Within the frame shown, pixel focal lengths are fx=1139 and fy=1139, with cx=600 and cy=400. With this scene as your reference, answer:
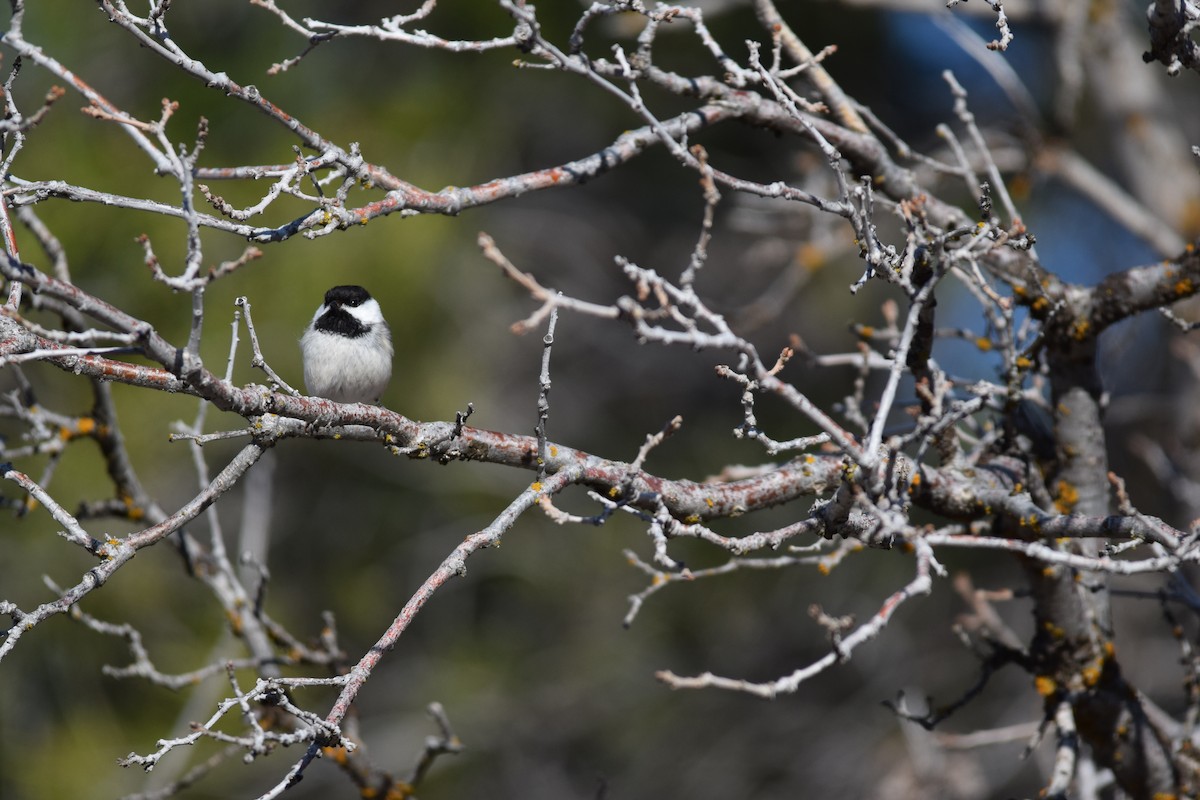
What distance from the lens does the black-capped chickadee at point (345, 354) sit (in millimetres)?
3916

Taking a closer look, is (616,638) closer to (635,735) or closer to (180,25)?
(635,735)

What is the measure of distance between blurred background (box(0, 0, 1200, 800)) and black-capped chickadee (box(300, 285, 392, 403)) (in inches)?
65.5

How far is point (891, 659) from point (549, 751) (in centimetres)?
230

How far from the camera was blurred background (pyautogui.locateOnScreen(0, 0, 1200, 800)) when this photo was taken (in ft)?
19.4

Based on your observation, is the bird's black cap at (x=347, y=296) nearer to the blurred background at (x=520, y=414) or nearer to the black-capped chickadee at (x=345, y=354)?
the black-capped chickadee at (x=345, y=354)

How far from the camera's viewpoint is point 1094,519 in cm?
229

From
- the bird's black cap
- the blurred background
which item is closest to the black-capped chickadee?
the bird's black cap

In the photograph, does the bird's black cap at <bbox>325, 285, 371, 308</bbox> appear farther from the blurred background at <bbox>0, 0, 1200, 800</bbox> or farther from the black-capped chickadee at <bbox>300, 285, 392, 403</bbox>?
the blurred background at <bbox>0, 0, 1200, 800</bbox>

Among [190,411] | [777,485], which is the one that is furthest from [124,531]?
[777,485]

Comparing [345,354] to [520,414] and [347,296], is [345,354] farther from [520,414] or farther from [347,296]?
[520,414]

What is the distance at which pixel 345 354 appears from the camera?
3916mm

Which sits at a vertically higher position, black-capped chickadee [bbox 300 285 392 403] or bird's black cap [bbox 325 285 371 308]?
bird's black cap [bbox 325 285 371 308]

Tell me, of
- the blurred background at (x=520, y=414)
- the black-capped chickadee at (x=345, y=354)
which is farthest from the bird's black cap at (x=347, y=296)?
the blurred background at (x=520, y=414)

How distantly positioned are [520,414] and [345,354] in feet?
14.8
